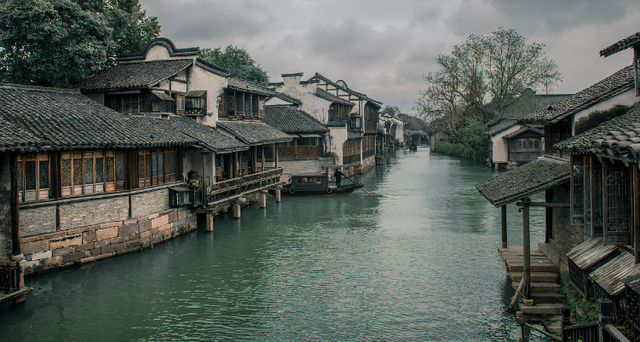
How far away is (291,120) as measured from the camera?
4606 centimetres

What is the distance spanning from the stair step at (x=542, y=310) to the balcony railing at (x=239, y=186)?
15.2 m

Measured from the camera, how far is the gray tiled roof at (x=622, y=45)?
36.1 feet

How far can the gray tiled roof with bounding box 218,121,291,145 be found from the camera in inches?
1139

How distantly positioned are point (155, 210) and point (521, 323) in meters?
15.0

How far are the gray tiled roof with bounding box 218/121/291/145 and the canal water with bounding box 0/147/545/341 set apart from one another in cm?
552

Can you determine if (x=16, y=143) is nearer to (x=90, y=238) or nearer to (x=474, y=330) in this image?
(x=90, y=238)

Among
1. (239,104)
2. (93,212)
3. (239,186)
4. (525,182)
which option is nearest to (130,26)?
(239,104)

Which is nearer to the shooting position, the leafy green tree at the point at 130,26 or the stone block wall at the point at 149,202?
the stone block wall at the point at 149,202

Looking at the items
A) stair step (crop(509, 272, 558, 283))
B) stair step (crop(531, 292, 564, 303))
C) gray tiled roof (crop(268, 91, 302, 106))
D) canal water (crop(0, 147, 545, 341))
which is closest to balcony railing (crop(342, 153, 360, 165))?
gray tiled roof (crop(268, 91, 302, 106))

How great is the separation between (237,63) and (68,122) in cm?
4664

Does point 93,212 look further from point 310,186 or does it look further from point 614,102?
point 310,186

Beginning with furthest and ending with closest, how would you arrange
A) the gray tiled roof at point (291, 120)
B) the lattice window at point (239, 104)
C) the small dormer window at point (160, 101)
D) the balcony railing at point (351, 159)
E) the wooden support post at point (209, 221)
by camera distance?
the balcony railing at point (351, 159)
the gray tiled roof at point (291, 120)
the lattice window at point (239, 104)
the small dormer window at point (160, 101)
the wooden support post at point (209, 221)

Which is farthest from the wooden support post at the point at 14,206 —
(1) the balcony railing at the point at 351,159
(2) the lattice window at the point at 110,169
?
(1) the balcony railing at the point at 351,159

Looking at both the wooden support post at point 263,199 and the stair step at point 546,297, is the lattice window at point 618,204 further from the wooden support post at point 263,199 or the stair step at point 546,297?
the wooden support post at point 263,199
